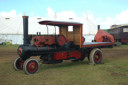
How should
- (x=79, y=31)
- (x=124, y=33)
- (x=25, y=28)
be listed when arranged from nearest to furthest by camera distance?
1. (x=25, y=28)
2. (x=79, y=31)
3. (x=124, y=33)

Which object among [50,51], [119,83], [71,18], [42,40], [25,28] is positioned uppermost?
[71,18]

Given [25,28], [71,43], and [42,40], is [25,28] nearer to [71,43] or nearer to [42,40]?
[42,40]

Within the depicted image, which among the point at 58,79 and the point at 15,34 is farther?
the point at 15,34

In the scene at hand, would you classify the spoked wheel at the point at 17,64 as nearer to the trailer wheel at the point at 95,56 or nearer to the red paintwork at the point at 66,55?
the red paintwork at the point at 66,55

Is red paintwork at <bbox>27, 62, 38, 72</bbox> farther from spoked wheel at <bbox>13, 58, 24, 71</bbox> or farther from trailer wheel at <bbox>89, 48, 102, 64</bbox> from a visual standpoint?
trailer wheel at <bbox>89, 48, 102, 64</bbox>

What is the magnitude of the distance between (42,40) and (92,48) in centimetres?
350

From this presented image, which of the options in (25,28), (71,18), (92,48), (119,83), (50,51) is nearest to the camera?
(119,83)

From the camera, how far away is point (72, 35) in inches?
357

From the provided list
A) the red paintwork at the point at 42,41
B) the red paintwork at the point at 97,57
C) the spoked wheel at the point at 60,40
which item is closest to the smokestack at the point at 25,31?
the red paintwork at the point at 42,41

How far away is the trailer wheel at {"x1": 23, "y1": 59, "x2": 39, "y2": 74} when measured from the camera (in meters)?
6.76

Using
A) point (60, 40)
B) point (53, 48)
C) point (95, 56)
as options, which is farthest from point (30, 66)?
point (95, 56)

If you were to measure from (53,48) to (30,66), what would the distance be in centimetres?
150

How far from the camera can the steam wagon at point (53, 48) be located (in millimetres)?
7074

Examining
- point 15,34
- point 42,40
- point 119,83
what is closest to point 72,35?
point 42,40
